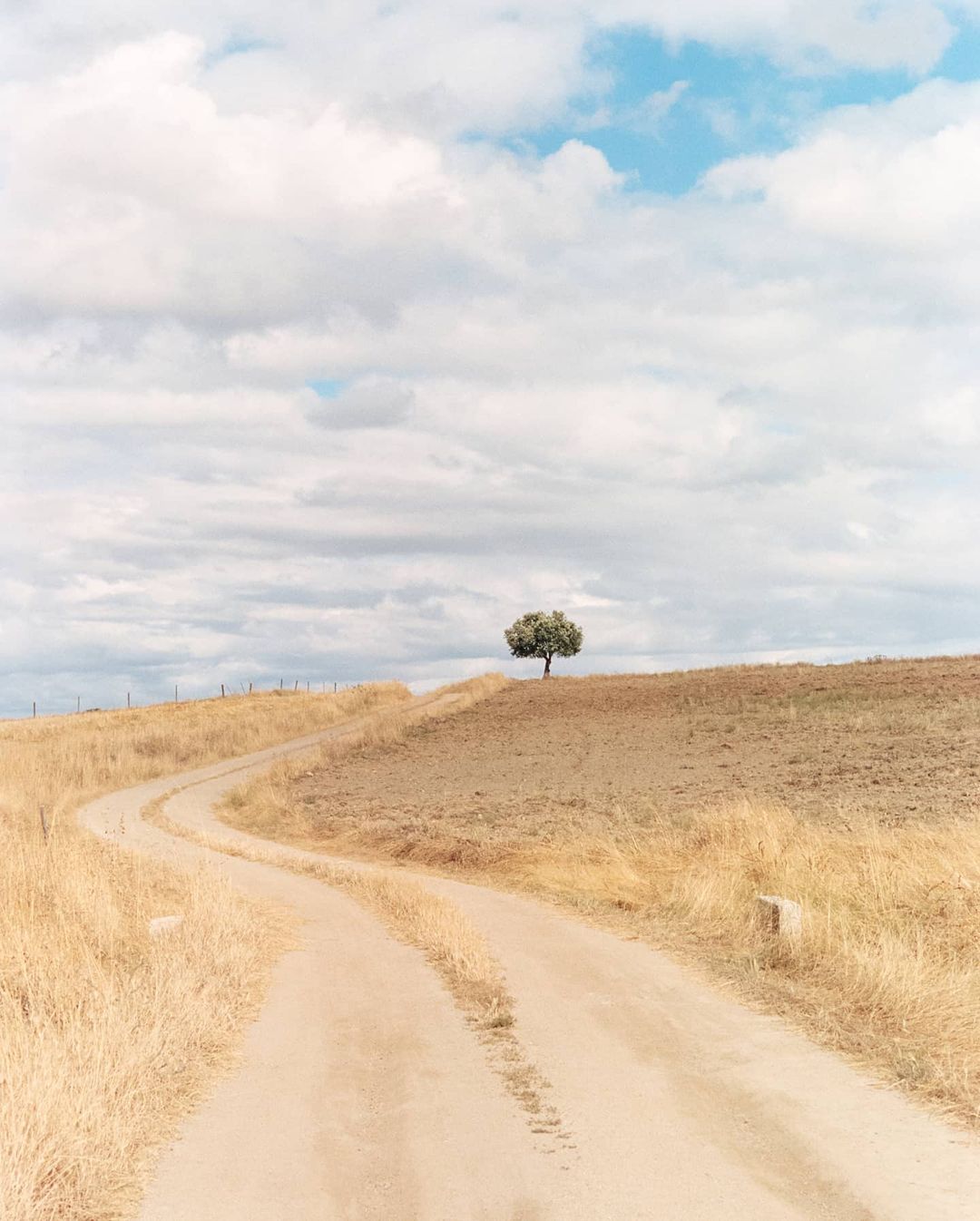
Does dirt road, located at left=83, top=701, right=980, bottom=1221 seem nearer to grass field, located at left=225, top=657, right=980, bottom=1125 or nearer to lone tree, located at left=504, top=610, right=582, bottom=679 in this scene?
grass field, located at left=225, top=657, right=980, bottom=1125

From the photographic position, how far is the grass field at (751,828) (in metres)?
10.5

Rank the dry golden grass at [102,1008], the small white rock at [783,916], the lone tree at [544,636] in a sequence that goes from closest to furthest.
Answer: the dry golden grass at [102,1008]
the small white rock at [783,916]
the lone tree at [544,636]

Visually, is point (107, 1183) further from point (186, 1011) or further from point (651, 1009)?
point (651, 1009)

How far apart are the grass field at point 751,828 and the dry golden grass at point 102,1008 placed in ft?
17.7

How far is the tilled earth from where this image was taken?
26.2 m

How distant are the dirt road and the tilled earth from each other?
12694 millimetres

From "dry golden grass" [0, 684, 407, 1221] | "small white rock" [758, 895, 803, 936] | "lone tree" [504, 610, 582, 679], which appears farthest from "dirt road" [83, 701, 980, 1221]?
"lone tree" [504, 610, 582, 679]

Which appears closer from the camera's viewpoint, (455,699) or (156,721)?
(156,721)

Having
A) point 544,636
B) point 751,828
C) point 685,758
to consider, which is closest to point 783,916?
point 751,828

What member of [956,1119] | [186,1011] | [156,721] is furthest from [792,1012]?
[156,721]

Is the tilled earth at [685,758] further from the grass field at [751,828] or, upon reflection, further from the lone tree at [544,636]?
the lone tree at [544,636]

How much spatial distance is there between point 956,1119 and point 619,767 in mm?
29050

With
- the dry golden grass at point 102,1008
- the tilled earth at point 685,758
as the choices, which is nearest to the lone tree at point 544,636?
the tilled earth at point 685,758

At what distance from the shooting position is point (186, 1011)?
9406 millimetres
